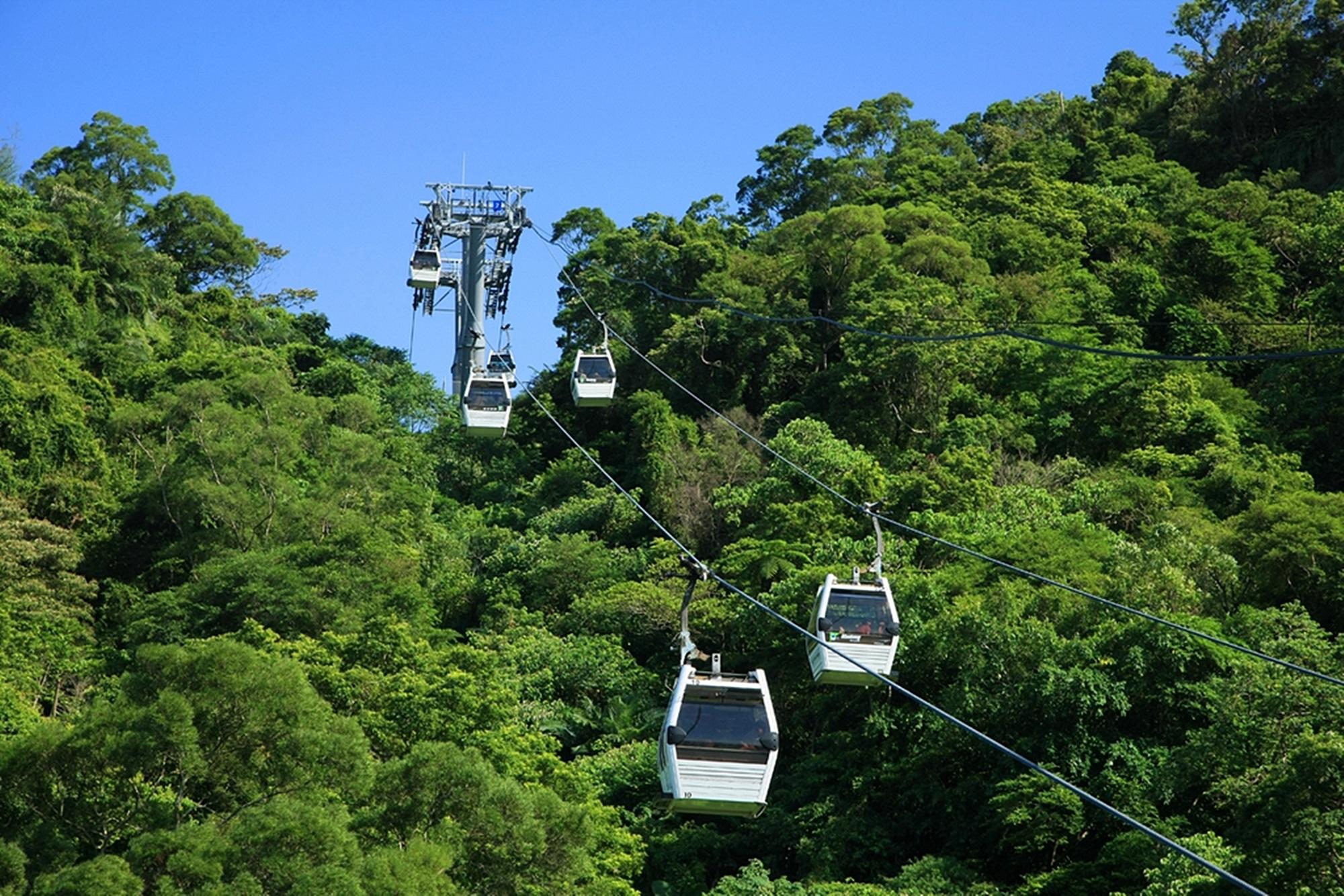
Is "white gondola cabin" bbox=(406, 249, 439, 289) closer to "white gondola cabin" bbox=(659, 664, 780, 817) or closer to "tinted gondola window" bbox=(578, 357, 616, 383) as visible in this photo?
"tinted gondola window" bbox=(578, 357, 616, 383)

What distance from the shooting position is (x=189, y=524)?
107 feet

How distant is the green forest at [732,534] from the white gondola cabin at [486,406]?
3.35m

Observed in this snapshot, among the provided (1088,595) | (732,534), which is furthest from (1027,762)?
(732,534)

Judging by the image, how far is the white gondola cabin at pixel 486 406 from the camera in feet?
94.1

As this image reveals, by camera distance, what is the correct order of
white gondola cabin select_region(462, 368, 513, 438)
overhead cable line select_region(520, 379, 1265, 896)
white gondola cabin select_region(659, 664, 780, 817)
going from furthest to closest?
1. white gondola cabin select_region(462, 368, 513, 438)
2. white gondola cabin select_region(659, 664, 780, 817)
3. overhead cable line select_region(520, 379, 1265, 896)

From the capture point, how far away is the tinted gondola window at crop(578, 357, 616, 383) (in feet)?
94.7

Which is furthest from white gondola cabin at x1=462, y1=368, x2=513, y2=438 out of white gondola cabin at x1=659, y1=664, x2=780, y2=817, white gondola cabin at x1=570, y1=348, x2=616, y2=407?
white gondola cabin at x1=659, y1=664, x2=780, y2=817

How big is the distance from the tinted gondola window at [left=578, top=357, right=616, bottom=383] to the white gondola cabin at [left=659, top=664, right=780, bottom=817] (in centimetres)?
1307

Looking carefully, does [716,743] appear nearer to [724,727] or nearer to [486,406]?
[724,727]

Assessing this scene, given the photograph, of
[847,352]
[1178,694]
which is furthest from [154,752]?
[847,352]

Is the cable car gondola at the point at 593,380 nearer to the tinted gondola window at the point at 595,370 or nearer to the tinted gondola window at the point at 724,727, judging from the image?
the tinted gondola window at the point at 595,370

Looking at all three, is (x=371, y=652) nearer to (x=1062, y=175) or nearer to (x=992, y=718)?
(x=992, y=718)

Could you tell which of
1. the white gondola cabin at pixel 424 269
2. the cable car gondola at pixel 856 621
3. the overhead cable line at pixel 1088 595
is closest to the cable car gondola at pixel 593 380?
the overhead cable line at pixel 1088 595

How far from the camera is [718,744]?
52.7ft
